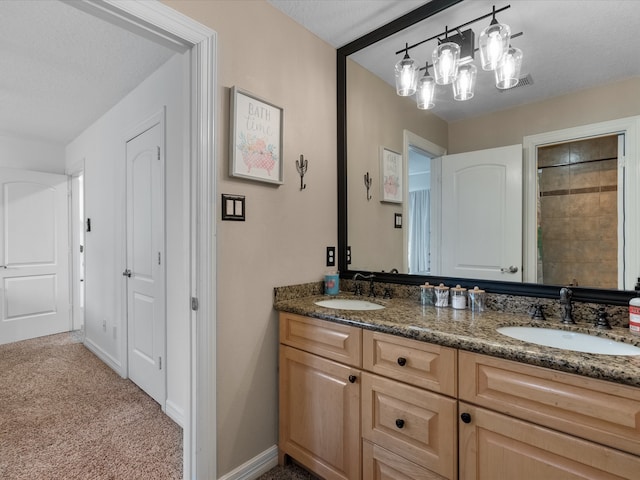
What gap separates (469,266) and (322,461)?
1.17 metres

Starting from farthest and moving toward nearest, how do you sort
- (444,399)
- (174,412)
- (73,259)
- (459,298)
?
(73,259)
(174,412)
(459,298)
(444,399)

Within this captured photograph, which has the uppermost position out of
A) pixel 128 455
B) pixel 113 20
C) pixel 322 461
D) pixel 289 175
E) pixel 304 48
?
pixel 304 48

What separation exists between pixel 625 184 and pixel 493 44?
827 mm

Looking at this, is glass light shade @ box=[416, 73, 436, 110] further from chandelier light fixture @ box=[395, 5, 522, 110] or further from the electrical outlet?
the electrical outlet

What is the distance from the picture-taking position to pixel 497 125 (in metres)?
1.62

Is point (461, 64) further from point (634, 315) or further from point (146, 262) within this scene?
point (146, 262)

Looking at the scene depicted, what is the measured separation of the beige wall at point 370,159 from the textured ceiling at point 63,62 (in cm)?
124

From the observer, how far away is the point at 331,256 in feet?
6.97

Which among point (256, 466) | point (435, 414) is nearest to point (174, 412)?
point (256, 466)

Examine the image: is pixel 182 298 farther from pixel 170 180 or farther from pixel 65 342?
pixel 65 342

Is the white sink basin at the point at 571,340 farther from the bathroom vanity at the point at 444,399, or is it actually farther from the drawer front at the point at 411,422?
the drawer front at the point at 411,422

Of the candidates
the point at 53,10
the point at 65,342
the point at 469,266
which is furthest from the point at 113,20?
the point at 65,342

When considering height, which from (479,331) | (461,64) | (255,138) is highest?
(461,64)

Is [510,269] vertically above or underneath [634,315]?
above
